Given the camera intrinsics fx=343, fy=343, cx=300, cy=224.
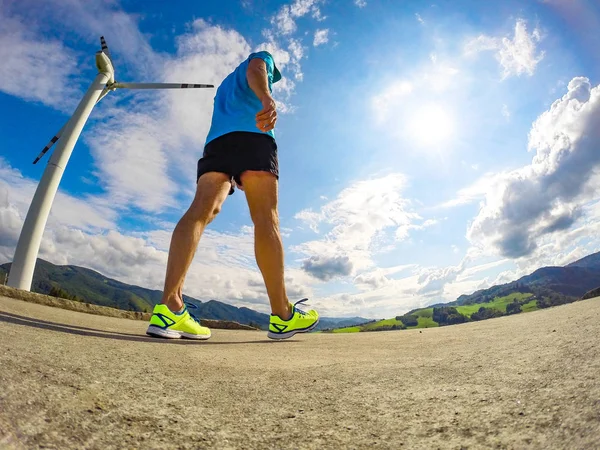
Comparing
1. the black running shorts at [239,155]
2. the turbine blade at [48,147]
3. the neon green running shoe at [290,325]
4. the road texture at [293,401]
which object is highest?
the turbine blade at [48,147]

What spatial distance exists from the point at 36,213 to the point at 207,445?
1961cm

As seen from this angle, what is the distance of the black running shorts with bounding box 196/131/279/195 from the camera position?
3.33 m

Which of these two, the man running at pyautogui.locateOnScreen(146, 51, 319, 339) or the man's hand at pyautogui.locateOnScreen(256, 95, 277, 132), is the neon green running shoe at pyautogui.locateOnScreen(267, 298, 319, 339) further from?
the man's hand at pyautogui.locateOnScreen(256, 95, 277, 132)

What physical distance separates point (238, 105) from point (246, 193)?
1.01 m

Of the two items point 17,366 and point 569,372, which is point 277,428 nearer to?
point 17,366

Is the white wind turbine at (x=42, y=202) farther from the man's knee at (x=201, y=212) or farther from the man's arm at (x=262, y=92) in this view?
the man's arm at (x=262, y=92)

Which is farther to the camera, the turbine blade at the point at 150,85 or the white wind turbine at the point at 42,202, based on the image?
the turbine blade at the point at 150,85

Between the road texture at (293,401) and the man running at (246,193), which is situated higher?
the man running at (246,193)

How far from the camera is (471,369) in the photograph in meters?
1.63

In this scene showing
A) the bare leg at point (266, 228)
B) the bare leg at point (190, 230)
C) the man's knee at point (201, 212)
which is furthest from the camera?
the bare leg at point (266, 228)

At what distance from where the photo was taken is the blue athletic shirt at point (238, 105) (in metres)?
3.52

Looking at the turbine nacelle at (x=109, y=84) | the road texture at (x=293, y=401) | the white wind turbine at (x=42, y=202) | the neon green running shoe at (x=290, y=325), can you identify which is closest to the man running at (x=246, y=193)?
the neon green running shoe at (x=290, y=325)

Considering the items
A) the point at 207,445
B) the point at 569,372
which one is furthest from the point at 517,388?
the point at 207,445

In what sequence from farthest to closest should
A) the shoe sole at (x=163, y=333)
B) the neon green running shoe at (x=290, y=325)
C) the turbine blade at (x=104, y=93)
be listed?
1. the turbine blade at (x=104, y=93)
2. the neon green running shoe at (x=290, y=325)
3. the shoe sole at (x=163, y=333)
